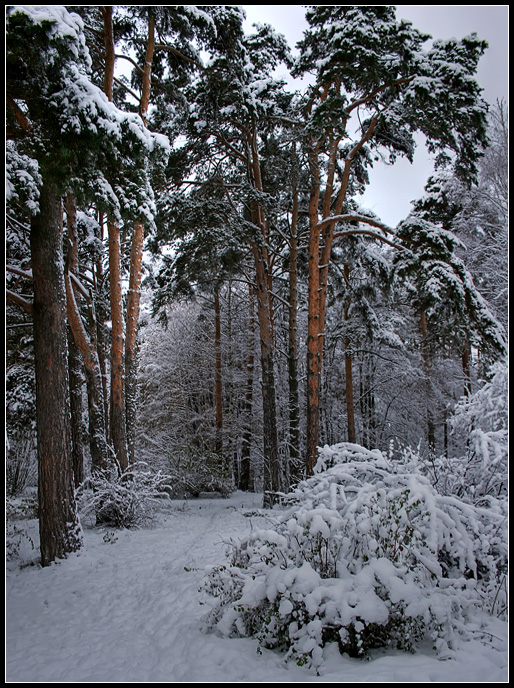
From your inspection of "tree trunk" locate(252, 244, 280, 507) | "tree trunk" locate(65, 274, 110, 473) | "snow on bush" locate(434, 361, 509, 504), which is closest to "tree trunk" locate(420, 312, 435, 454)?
"tree trunk" locate(252, 244, 280, 507)

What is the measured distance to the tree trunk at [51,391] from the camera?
5988mm

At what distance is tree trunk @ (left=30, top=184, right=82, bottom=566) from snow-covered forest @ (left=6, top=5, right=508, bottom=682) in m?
0.03

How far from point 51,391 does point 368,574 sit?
495 cm

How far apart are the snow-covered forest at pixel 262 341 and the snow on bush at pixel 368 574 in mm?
22

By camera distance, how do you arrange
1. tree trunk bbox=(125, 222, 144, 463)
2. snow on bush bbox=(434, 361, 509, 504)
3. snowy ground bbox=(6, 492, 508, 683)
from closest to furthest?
1. snowy ground bbox=(6, 492, 508, 683)
2. snow on bush bbox=(434, 361, 509, 504)
3. tree trunk bbox=(125, 222, 144, 463)

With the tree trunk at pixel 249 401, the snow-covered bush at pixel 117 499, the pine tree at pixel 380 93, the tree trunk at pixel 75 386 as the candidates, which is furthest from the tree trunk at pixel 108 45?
the tree trunk at pixel 249 401

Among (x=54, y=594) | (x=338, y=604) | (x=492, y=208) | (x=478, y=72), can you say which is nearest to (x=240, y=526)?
(x=54, y=594)

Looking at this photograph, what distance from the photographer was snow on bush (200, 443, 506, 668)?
116 inches

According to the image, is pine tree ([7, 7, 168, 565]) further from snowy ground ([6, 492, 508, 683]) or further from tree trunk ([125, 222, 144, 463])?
tree trunk ([125, 222, 144, 463])

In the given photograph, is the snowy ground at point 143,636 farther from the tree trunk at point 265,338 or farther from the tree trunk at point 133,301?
the tree trunk at point 265,338

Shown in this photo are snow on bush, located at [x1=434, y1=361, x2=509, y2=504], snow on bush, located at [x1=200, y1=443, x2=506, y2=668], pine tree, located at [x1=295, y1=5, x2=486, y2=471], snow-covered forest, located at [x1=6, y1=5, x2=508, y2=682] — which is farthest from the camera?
pine tree, located at [x1=295, y1=5, x2=486, y2=471]

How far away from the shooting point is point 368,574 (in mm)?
3107

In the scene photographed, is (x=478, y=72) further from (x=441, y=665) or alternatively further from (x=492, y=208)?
(x=441, y=665)

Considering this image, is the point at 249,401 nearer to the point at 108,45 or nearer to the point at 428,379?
the point at 428,379
